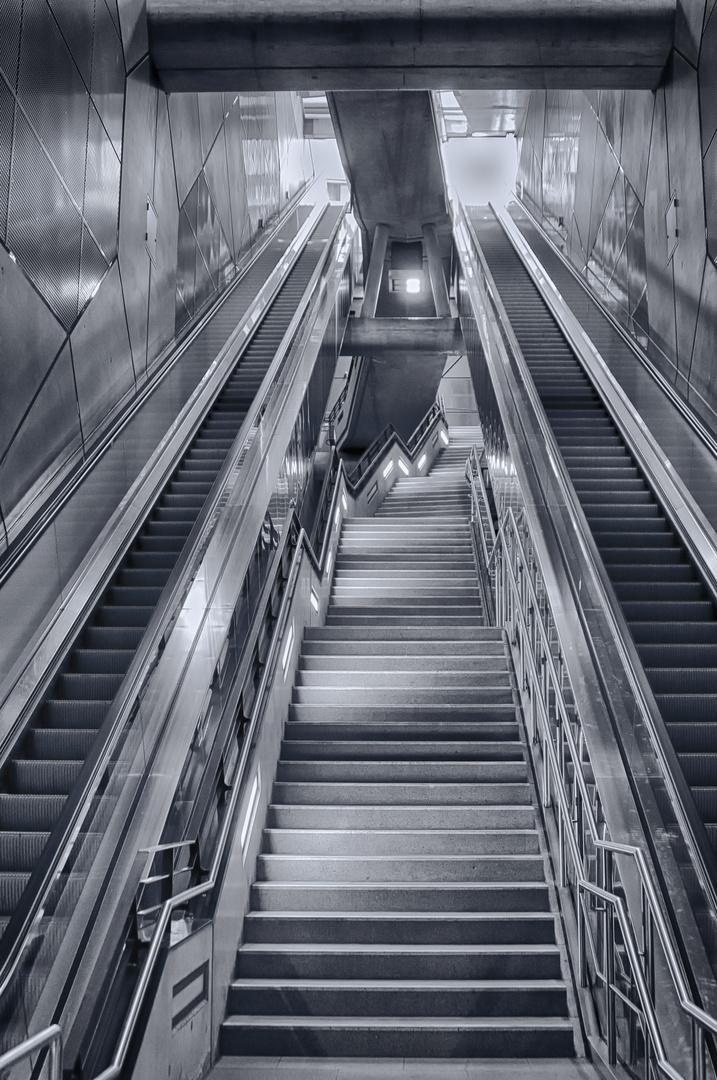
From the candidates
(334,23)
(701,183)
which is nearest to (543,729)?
(701,183)

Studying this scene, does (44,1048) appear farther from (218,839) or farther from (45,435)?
(45,435)

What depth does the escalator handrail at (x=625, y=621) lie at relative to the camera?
288cm

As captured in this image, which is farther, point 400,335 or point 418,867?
point 400,335

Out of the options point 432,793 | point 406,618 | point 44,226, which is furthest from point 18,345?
point 406,618

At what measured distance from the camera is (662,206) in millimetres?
8492

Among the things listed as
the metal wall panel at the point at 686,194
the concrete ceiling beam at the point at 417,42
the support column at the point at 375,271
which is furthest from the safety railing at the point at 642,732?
the support column at the point at 375,271

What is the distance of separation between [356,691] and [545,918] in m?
2.22

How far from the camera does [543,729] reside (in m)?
4.77

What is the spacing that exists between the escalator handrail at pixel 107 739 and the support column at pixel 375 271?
12891mm

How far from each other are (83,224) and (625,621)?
4.74 metres

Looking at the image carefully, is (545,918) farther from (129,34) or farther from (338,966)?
(129,34)

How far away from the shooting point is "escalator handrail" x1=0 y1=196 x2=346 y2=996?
2434 mm

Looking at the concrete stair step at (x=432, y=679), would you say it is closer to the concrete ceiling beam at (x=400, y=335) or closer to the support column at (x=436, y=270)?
the concrete ceiling beam at (x=400, y=335)

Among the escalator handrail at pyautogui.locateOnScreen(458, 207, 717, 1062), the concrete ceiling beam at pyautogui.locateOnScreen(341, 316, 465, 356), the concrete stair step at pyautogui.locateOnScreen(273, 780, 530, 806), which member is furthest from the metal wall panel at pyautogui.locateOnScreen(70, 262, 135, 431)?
the concrete ceiling beam at pyautogui.locateOnScreen(341, 316, 465, 356)
